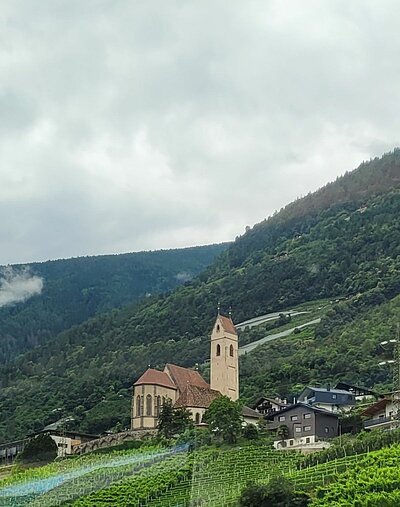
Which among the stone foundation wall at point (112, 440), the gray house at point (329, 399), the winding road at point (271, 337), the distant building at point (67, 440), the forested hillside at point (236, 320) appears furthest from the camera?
the winding road at point (271, 337)

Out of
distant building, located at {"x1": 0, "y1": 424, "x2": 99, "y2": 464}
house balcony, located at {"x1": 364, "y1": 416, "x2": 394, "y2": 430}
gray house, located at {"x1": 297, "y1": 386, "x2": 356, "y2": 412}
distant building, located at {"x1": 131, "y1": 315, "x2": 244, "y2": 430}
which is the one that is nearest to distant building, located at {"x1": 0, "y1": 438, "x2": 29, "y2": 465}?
distant building, located at {"x1": 0, "y1": 424, "x2": 99, "y2": 464}

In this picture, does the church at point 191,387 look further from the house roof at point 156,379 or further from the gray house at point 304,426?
the gray house at point 304,426

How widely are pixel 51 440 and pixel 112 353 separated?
258 feet

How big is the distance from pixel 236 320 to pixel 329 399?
100 metres

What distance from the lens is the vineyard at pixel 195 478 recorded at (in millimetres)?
44031

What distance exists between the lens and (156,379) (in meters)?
83.9

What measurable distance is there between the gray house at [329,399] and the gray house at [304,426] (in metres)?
5.59

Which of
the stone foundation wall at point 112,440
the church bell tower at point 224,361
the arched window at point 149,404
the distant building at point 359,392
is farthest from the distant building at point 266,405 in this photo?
the stone foundation wall at point 112,440

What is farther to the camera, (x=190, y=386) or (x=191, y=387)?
(x=190, y=386)

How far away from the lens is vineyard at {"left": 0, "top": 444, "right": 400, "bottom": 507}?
44031 mm

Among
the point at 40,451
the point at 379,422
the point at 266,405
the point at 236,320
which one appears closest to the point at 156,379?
the point at 266,405

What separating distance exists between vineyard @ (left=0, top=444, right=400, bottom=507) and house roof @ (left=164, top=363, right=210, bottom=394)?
55.7ft

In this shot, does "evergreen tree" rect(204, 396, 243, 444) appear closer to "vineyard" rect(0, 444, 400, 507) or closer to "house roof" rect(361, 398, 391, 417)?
"vineyard" rect(0, 444, 400, 507)

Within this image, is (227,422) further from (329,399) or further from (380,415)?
(329,399)
